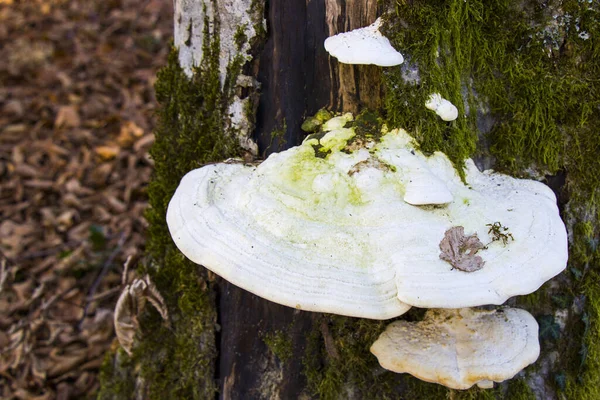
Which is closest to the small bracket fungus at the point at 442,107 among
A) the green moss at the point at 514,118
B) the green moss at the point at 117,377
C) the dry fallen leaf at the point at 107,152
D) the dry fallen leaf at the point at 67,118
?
the green moss at the point at 514,118

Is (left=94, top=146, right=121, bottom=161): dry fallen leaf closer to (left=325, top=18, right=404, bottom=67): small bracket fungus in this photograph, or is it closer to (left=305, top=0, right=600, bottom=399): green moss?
(left=305, top=0, right=600, bottom=399): green moss

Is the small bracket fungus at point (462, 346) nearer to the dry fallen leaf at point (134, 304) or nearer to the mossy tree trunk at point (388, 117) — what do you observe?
the mossy tree trunk at point (388, 117)

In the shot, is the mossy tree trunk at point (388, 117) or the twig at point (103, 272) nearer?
the mossy tree trunk at point (388, 117)

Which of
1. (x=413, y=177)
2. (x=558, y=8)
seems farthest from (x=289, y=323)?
(x=558, y=8)

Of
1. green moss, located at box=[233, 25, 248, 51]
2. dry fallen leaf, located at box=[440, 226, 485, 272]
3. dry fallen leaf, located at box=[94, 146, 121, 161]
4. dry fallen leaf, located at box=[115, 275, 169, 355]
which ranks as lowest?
dry fallen leaf, located at box=[94, 146, 121, 161]

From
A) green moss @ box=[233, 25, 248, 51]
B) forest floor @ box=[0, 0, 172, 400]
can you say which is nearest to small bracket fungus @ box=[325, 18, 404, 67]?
green moss @ box=[233, 25, 248, 51]

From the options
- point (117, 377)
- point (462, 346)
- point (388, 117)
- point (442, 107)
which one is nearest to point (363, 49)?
point (388, 117)
